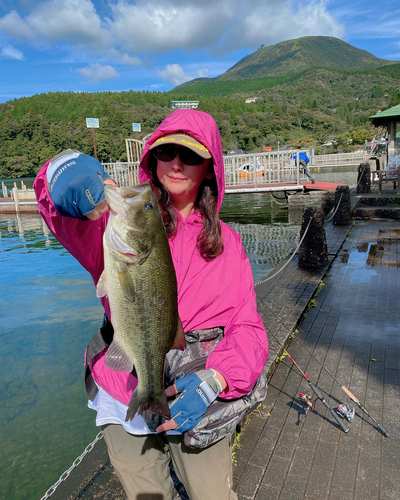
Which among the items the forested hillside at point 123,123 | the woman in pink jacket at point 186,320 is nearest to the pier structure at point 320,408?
the woman in pink jacket at point 186,320

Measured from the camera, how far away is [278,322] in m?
5.24

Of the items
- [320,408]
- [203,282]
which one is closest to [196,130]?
[203,282]

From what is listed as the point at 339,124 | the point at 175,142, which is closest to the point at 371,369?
the point at 175,142

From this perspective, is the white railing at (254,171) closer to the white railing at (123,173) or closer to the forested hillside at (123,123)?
the white railing at (123,173)

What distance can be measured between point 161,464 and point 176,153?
174 centimetres

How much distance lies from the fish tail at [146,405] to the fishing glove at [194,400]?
→ 0.04 meters

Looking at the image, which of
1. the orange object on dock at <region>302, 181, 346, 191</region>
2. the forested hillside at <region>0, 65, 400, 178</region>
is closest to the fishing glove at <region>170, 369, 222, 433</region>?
the orange object on dock at <region>302, 181, 346, 191</region>

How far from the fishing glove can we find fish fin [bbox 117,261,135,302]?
53cm

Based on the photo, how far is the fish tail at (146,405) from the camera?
1669 millimetres

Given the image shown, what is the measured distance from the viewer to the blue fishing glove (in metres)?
1.54

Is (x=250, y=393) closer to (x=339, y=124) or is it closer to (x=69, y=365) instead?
(x=69, y=365)

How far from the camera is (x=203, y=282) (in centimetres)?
197

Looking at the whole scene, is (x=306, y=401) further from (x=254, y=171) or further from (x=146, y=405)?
(x=254, y=171)

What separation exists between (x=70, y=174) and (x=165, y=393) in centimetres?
113
